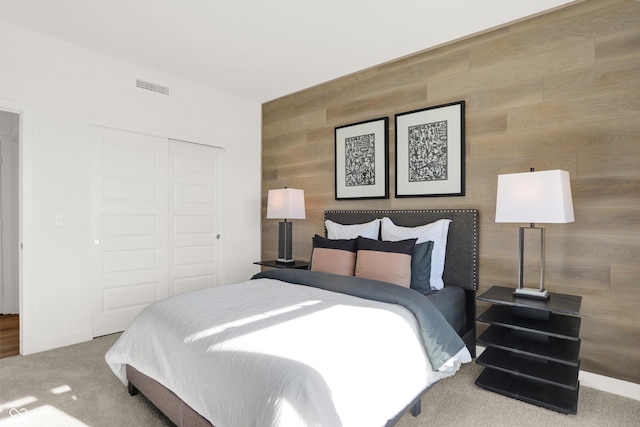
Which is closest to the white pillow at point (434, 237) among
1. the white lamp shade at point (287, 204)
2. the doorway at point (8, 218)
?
the white lamp shade at point (287, 204)

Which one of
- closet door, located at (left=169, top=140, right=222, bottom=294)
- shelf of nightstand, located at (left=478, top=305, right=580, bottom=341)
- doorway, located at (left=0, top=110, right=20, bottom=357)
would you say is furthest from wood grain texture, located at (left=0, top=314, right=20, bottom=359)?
shelf of nightstand, located at (left=478, top=305, right=580, bottom=341)

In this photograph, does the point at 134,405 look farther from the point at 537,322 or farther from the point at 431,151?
the point at 431,151

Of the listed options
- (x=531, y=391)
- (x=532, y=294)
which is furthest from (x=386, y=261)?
(x=531, y=391)

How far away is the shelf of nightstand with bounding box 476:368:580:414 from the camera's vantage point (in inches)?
84.5

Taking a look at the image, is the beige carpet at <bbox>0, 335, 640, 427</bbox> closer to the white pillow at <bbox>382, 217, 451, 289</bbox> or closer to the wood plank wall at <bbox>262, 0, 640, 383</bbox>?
the wood plank wall at <bbox>262, 0, 640, 383</bbox>

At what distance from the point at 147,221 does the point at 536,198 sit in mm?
3549

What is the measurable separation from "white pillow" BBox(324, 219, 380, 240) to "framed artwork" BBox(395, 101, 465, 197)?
0.43 meters

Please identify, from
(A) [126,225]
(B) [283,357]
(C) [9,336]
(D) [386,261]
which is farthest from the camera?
(A) [126,225]

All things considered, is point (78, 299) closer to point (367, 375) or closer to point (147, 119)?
point (147, 119)

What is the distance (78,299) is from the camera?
10.8 feet

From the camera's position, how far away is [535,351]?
2.23 meters

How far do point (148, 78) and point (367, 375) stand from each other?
12.0 ft

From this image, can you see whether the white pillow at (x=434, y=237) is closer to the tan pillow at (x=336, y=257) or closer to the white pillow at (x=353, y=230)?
the white pillow at (x=353, y=230)

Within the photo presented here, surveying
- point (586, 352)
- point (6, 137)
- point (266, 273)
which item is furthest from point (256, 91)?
point (586, 352)
